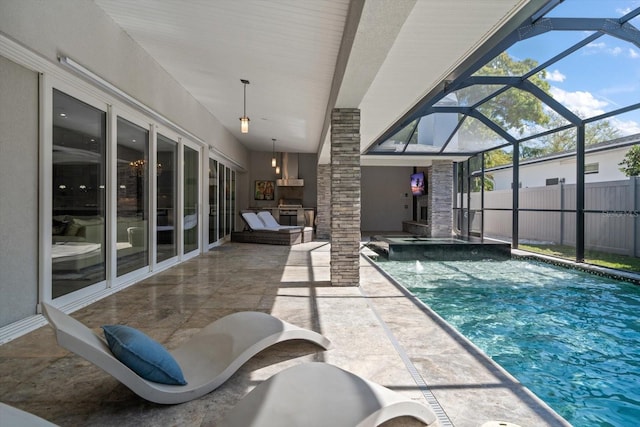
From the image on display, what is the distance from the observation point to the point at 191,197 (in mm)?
8195

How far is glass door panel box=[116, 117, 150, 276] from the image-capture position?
5.04 m

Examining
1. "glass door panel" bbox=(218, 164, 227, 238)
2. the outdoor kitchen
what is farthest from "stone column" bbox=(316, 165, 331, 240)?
"glass door panel" bbox=(218, 164, 227, 238)

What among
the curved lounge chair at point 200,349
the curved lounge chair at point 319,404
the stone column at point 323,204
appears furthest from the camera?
the stone column at point 323,204

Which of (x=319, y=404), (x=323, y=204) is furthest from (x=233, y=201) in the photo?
(x=319, y=404)

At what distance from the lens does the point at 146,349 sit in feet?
6.85

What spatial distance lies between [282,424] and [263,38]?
4.47m

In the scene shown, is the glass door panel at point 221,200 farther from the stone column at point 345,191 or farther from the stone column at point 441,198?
the stone column at point 441,198

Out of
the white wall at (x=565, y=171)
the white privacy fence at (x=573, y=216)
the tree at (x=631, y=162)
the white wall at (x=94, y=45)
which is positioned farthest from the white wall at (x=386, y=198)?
the white wall at (x=94, y=45)

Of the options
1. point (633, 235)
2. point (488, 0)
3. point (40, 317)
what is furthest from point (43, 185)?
point (633, 235)

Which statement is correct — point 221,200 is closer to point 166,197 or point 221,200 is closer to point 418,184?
point 166,197

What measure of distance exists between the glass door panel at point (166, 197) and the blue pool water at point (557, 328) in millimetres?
4253

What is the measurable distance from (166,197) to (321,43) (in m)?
3.89

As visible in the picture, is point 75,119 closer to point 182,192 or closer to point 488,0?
point 182,192

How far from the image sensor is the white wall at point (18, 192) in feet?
10.2
